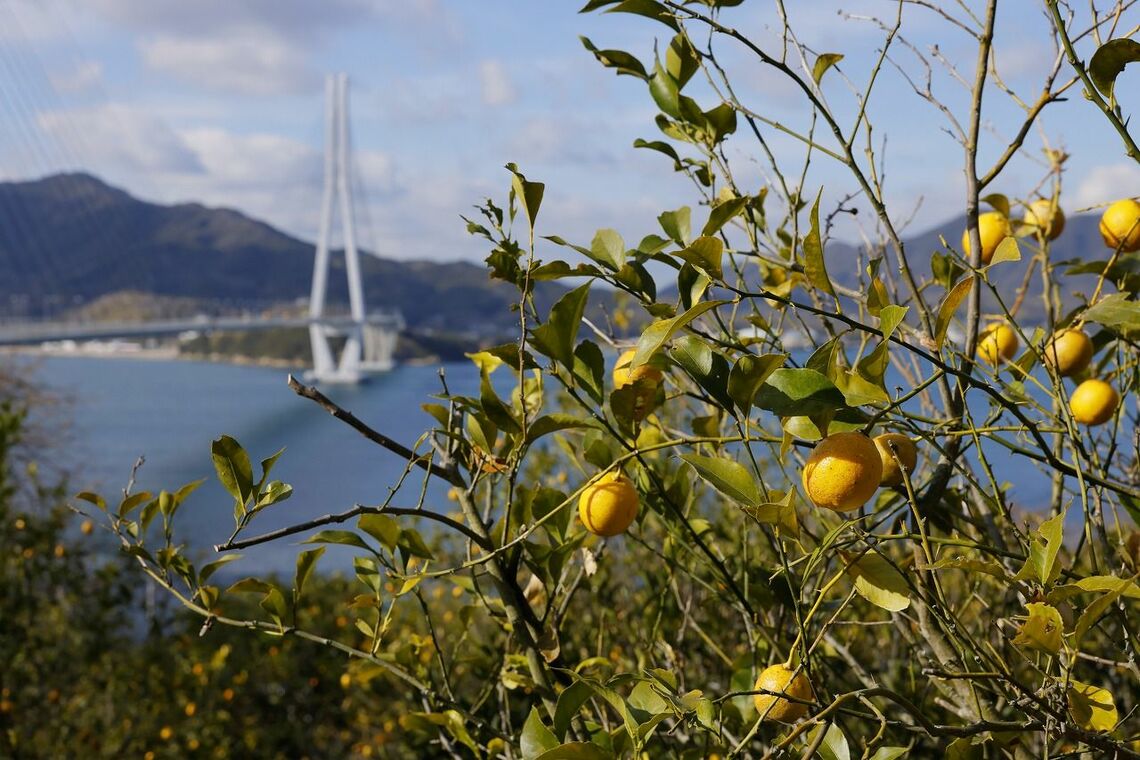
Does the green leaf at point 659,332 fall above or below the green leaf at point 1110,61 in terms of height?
below

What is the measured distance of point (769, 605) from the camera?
2.31ft

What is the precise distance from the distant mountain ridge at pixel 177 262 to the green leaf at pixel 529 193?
1289cm

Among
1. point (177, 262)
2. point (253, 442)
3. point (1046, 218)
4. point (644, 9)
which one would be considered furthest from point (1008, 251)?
point (177, 262)

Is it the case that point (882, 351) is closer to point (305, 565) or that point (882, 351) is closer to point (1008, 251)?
point (1008, 251)

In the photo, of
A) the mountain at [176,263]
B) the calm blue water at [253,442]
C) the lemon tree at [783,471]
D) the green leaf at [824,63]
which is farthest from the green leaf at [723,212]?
the mountain at [176,263]

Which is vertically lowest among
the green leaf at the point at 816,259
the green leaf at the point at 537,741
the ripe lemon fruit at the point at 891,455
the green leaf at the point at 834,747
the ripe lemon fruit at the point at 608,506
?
the green leaf at the point at 537,741

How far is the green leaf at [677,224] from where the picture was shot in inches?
21.8

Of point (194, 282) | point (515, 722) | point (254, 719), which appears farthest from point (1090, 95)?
point (194, 282)

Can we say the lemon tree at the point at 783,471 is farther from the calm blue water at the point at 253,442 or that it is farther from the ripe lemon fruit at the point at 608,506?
the calm blue water at the point at 253,442

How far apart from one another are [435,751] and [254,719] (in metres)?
1.05

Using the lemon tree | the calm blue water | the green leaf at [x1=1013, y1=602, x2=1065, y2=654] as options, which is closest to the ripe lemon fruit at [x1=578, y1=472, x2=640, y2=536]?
the lemon tree

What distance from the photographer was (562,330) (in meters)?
0.51

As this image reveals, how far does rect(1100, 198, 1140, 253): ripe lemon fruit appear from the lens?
0.69m

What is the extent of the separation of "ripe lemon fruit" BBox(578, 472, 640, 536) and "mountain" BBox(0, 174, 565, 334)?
1270cm
